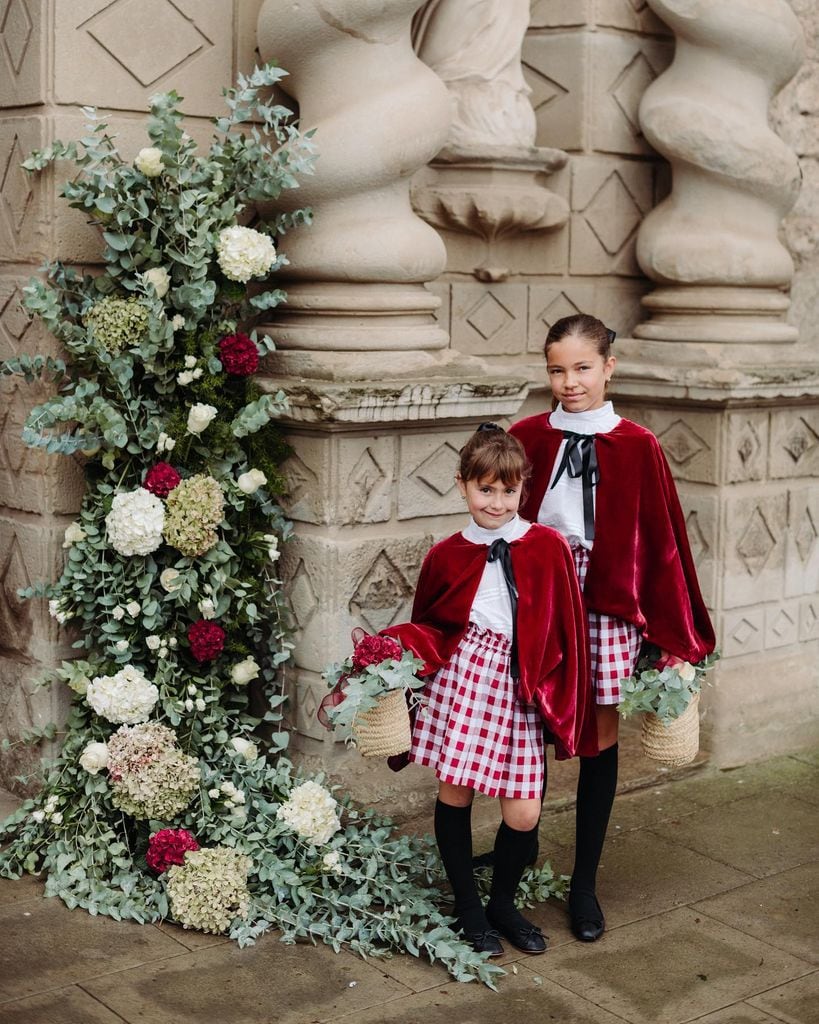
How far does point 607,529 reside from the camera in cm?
375

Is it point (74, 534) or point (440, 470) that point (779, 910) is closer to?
point (440, 470)

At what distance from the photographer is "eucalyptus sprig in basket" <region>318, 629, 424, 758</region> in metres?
3.37

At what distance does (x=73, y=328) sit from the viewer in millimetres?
3943

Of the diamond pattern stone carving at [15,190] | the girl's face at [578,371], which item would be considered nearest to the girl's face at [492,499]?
the girl's face at [578,371]

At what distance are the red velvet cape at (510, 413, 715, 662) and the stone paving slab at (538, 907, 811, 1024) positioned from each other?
0.70m

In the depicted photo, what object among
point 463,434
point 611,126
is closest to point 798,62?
point 611,126

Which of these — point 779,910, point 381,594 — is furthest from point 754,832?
point 381,594

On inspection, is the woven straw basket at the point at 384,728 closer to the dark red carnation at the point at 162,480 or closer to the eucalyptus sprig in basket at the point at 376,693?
the eucalyptus sprig in basket at the point at 376,693

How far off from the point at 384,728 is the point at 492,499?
1.91ft

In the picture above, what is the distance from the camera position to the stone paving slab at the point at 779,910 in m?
3.79

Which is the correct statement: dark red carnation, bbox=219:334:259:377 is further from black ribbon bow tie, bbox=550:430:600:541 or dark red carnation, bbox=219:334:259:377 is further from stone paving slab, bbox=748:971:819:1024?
stone paving slab, bbox=748:971:819:1024

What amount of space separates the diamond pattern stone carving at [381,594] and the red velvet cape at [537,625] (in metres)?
0.67

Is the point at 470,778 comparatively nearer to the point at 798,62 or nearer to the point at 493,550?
the point at 493,550

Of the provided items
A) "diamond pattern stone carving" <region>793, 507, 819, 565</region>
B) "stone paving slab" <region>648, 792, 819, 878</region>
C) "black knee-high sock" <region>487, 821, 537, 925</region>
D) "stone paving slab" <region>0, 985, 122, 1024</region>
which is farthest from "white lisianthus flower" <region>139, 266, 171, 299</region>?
"diamond pattern stone carving" <region>793, 507, 819, 565</region>
